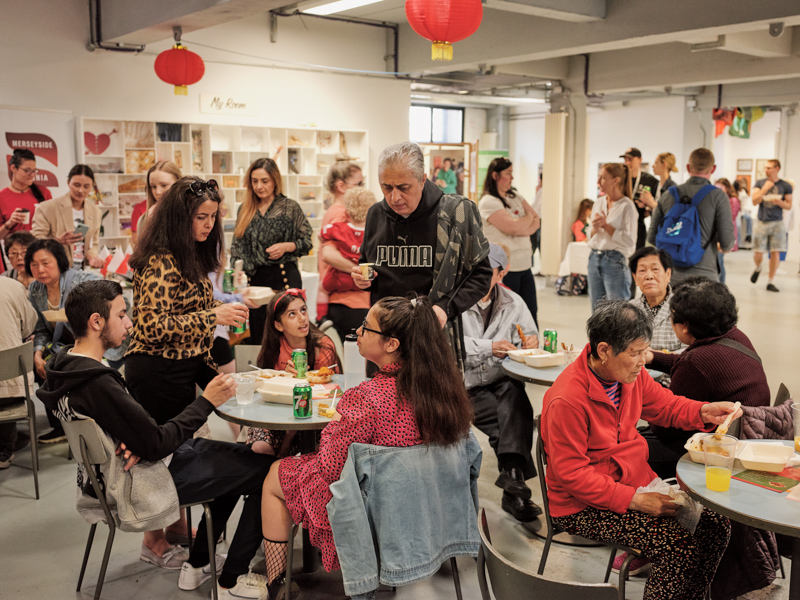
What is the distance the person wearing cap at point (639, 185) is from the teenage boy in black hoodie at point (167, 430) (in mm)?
5725

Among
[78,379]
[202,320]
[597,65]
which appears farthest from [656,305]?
[597,65]

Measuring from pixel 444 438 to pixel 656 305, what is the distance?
2.08 meters

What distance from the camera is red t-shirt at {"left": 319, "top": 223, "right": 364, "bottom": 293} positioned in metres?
4.55

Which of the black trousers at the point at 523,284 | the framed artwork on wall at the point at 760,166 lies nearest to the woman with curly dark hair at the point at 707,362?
the black trousers at the point at 523,284

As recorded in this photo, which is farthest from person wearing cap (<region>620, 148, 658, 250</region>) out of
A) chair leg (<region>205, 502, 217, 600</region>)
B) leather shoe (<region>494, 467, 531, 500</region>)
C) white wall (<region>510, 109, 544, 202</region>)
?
white wall (<region>510, 109, 544, 202</region>)

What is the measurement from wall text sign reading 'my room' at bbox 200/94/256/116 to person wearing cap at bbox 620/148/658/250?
4153mm

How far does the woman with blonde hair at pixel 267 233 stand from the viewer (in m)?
4.71

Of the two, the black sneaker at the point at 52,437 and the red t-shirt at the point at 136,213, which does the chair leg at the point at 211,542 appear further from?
the red t-shirt at the point at 136,213

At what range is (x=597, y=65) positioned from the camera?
10.3 m

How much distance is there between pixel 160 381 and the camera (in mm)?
2895

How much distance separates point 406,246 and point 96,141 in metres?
5.22

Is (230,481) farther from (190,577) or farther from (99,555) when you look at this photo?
(99,555)

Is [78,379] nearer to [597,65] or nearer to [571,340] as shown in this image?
[571,340]

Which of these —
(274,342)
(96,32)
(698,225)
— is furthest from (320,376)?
(96,32)
